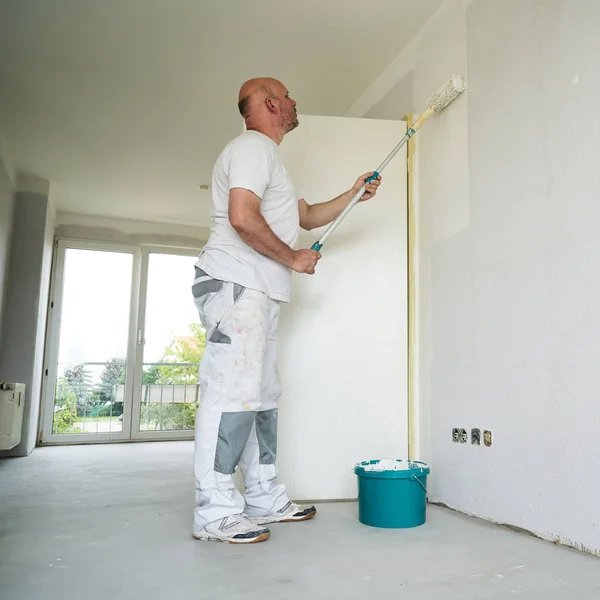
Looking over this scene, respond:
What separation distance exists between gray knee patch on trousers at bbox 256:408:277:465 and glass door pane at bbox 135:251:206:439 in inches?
154

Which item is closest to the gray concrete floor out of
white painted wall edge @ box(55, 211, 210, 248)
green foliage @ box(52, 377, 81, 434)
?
green foliage @ box(52, 377, 81, 434)

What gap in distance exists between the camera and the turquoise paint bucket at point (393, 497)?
5.97ft

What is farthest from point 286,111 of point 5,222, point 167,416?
point 167,416

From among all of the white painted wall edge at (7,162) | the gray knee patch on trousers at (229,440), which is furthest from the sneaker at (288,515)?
the white painted wall edge at (7,162)

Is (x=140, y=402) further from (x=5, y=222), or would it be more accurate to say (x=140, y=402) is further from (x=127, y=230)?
(x=5, y=222)

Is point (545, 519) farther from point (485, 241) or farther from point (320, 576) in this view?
point (485, 241)

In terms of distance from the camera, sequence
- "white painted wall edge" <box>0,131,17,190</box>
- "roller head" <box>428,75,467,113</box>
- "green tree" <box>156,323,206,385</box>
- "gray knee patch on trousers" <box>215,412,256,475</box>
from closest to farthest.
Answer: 1. "gray knee patch on trousers" <box>215,412,256,475</box>
2. "roller head" <box>428,75,467,113</box>
3. "white painted wall edge" <box>0,131,17,190</box>
4. "green tree" <box>156,323,206,385</box>

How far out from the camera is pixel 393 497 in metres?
1.82

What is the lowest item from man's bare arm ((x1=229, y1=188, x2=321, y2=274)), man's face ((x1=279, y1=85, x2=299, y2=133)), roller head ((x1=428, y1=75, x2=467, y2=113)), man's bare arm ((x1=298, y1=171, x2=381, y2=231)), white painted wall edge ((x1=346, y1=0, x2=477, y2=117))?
man's bare arm ((x1=229, y1=188, x2=321, y2=274))

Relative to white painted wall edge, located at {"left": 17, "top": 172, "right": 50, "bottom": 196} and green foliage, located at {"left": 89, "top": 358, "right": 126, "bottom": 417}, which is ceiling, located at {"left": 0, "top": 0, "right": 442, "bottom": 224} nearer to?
white painted wall edge, located at {"left": 17, "top": 172, "right": 50, "bottom": 196}

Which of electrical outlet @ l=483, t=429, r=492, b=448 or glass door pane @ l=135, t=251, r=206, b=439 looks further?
glass door pane @ l=135, t=251, r=206, b=439

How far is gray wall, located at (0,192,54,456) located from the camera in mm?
4355

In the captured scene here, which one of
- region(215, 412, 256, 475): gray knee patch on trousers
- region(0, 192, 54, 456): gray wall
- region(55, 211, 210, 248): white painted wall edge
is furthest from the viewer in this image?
region(55, 211, 210, 248): white painted wall edge

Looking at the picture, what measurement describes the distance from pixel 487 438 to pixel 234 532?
3.04 ft
